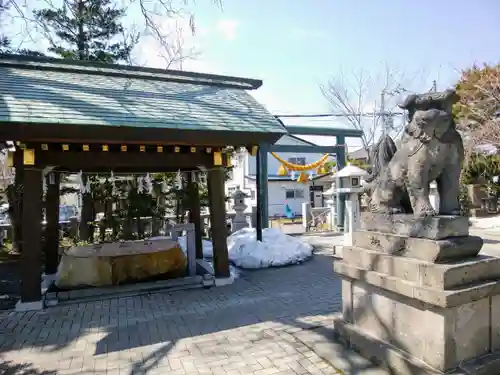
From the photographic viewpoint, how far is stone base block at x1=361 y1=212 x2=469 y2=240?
Answer: 2.90 m

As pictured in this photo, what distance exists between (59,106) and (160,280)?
11.5 feet

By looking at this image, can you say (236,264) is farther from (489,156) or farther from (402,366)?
(489,156)

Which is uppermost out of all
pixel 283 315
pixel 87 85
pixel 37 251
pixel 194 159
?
pixel 87 85

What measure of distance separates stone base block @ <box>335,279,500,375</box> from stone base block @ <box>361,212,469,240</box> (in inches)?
23.0

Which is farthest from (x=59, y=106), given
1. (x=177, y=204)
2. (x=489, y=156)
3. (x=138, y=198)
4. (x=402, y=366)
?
(x=489, y=156)

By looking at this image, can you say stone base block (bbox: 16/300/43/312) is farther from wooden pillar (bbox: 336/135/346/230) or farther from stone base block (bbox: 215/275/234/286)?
wooden pillar (bbox: 336/135/346/230)

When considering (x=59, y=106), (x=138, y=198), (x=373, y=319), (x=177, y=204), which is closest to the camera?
(x=373, y=319)

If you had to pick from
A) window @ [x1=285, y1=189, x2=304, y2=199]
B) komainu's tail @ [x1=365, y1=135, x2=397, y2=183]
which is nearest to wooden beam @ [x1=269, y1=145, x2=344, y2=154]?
komainu's tail @ [x1=365, y1=135, x2=397, y2=183]

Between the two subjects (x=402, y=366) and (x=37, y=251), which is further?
(x=37, y=251)

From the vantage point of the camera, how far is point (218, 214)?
21.1ft

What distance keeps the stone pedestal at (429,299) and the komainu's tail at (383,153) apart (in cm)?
58

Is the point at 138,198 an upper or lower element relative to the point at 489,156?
lower

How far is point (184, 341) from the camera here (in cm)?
405

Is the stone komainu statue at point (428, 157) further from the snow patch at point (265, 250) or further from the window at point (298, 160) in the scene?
the window at point (298, 160)
